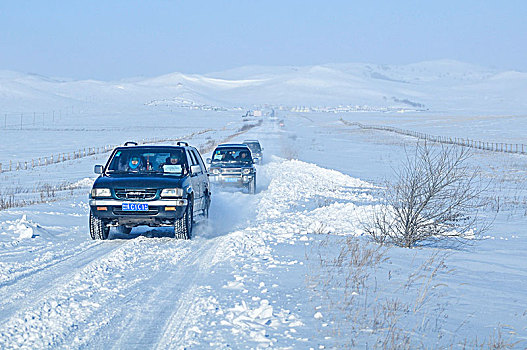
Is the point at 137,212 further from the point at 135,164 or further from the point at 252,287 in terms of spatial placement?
the point at 252,287

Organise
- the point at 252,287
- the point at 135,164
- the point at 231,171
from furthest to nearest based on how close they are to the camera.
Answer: the point at 231,171 < the point at 135,164 < the point at 252,287

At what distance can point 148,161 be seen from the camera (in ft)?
42.7

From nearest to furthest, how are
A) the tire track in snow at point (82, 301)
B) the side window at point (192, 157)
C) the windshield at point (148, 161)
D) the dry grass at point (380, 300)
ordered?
the dry grass at point (380, 300)
the tire track in snow at point (82, 301)
the windshield at point (148, 161)
the side window at point (192, 157)

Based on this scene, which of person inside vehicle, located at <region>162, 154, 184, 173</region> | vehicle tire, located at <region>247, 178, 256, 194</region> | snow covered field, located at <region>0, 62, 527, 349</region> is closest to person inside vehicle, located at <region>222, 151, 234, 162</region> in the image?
vehicle tire, located at <region>247, 178, 256, 194</region>

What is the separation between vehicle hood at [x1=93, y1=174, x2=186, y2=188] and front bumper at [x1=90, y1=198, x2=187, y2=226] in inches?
11.7

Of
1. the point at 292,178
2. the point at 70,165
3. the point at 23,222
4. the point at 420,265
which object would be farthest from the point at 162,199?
the point at 70,165

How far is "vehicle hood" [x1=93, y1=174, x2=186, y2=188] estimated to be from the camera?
1176 cm

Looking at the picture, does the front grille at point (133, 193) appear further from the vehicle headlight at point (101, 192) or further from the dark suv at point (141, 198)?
the vehicle headlight at point (101, 192)

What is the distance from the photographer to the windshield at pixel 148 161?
12797mm

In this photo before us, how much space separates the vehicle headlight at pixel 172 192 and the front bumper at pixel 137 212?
108 millimetres

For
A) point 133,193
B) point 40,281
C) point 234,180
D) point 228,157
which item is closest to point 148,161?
point 133,193

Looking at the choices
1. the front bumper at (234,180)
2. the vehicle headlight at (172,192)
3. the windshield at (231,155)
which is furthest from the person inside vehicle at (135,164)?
the windshield at (231,155)

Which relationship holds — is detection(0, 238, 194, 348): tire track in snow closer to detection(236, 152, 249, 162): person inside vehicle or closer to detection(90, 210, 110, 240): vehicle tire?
detection(90, 210, 110, 240): vehicle tire

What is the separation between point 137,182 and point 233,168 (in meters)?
10.1
